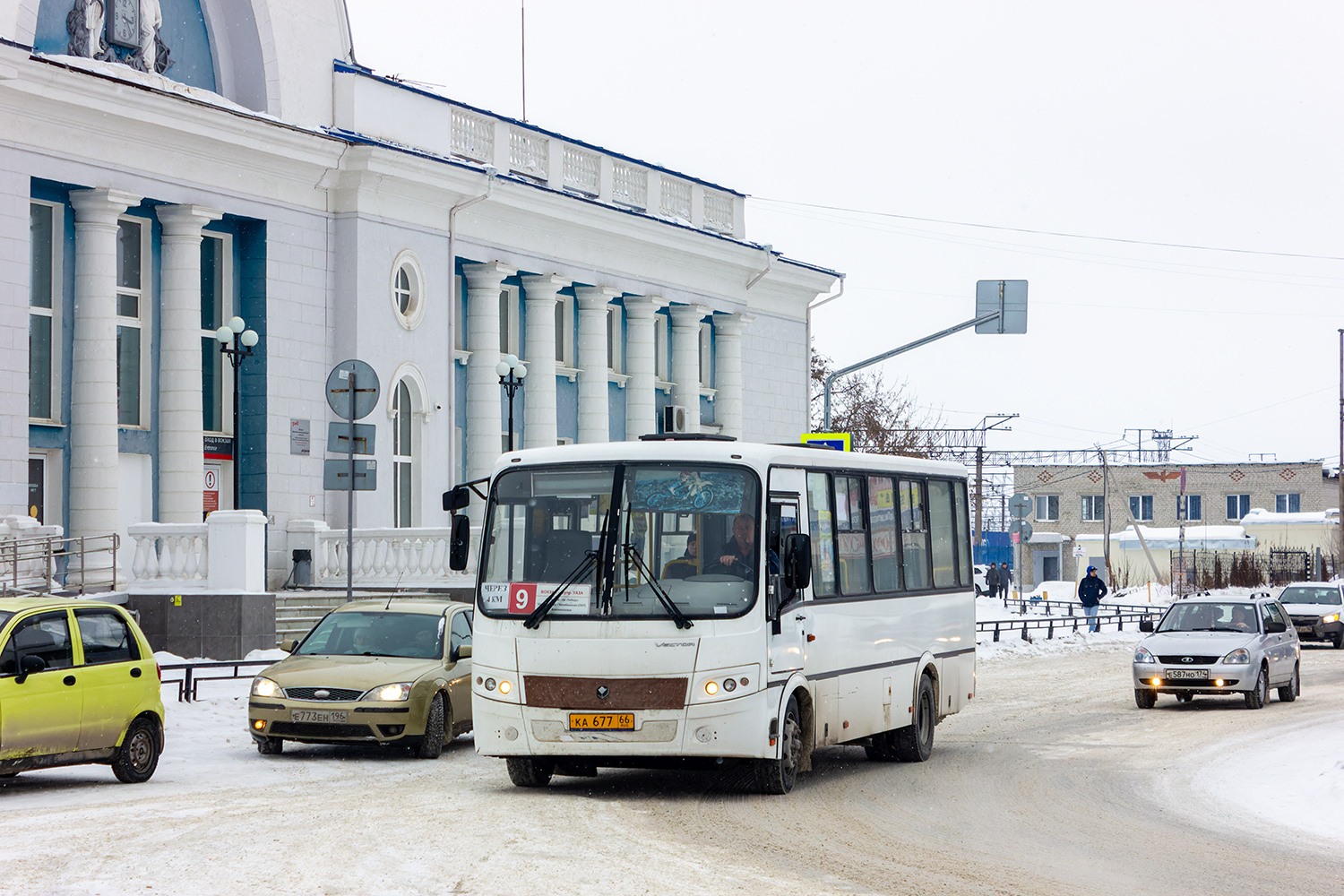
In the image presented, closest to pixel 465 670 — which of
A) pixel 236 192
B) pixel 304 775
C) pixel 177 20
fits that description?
pixel 304 775

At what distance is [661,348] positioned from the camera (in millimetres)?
42906

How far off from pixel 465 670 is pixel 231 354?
41.7 ft

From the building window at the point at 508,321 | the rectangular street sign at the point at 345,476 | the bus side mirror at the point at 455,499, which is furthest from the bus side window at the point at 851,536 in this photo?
the building window at the point at 508,321

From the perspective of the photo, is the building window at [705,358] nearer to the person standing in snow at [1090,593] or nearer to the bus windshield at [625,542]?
the person standing in snow at [1090,593]

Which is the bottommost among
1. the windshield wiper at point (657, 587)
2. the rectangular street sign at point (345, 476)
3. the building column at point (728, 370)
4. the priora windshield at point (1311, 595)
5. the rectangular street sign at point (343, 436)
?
the priora windshield at point (1311, 595)

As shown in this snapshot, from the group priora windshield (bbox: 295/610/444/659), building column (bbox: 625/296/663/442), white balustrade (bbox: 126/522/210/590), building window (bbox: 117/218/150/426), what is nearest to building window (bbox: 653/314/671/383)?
building column (bbox: 625/296/663/442)

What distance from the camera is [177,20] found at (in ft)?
101

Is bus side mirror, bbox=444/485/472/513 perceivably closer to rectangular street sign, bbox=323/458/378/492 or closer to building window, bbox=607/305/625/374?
rectangular street sign, bbox=323/458/378/492

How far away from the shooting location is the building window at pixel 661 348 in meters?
42.8

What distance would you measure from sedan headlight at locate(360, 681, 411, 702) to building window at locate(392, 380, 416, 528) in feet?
60.2

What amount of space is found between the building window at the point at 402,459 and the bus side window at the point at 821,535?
20208 mm

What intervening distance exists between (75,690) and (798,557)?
18.0 ft

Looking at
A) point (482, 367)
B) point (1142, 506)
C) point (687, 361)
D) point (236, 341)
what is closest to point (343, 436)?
point (236, 341)

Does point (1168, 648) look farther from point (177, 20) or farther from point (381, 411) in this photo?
point (177, 20)
